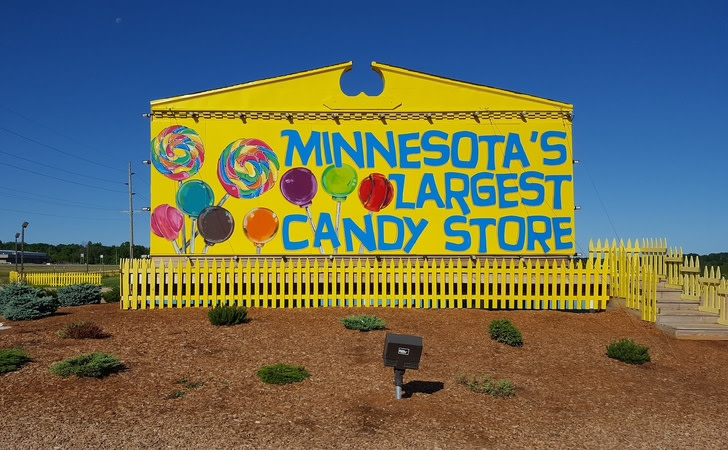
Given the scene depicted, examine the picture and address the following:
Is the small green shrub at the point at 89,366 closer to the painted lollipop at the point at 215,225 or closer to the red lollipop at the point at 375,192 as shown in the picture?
the painted lollipop at the point at 215,225

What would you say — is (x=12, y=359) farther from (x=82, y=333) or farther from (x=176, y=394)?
(x=176, y=394)

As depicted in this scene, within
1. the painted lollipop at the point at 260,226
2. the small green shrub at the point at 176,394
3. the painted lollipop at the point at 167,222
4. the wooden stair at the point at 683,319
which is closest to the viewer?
the small green shrub at the point at 176,394

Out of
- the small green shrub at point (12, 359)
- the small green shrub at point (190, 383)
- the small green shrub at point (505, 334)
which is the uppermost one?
the small green shrub at point (12, 359)

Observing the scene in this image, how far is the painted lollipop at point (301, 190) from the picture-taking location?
15125 mm

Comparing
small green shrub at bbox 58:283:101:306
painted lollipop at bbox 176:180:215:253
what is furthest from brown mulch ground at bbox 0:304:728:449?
painted lollipop at bbox 176:180:215:253

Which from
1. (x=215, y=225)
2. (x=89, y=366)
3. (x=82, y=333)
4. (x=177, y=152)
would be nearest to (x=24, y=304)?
(x=82, y=333)

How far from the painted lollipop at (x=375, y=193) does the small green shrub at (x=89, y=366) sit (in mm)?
8229

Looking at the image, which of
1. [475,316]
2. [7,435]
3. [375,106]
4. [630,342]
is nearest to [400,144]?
[375,106]

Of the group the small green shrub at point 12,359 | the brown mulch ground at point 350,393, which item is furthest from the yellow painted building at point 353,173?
the small green shrub at point 12,359

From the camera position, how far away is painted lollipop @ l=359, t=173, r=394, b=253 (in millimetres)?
15133

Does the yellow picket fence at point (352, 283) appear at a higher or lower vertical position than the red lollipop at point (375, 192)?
lower

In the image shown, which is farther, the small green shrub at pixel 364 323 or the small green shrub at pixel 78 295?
the small green shrub at pixel 78 295

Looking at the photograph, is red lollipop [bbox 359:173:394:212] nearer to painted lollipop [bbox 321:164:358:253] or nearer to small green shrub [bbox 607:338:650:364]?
painted lollipop [bbox 321:164:358:253]

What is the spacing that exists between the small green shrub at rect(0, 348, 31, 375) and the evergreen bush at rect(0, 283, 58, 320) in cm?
428
